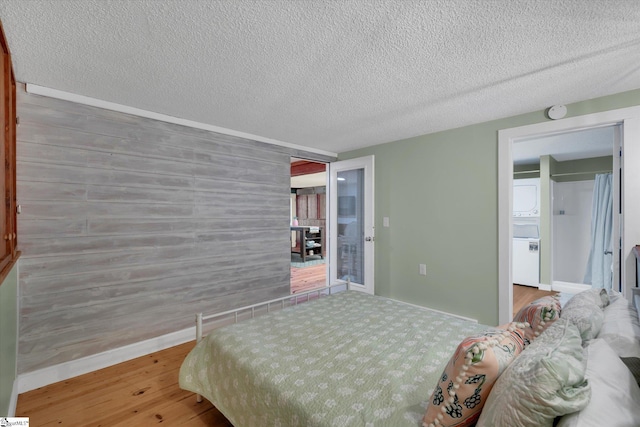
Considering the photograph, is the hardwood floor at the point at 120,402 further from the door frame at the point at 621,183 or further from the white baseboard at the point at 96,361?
the door frame at the point at 621,183

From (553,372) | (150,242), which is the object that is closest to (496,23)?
(553,372)

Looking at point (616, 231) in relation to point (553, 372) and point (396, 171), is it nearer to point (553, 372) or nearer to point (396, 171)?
point (396, 171)

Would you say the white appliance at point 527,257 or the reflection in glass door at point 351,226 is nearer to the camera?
the reflection in glass door at point 351,226

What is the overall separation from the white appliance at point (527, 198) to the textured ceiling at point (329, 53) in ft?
9.78

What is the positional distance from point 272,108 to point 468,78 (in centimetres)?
163

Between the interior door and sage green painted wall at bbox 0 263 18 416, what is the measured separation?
3.28 metres

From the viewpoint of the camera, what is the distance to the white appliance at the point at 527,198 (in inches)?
194

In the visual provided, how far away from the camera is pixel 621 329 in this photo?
3.74 ft

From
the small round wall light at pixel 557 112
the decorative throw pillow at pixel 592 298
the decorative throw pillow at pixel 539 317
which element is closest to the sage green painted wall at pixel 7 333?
the decorative throw pillow at pixel 539 317

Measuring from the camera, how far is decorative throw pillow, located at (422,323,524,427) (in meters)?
0.93

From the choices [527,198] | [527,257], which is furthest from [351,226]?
[527,198]

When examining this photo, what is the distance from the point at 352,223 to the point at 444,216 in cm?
133

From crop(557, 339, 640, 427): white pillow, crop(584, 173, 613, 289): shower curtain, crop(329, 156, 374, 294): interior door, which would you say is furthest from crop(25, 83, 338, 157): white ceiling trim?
crop(584, 173, 613, 289): shower curtain

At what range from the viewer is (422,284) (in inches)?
137
